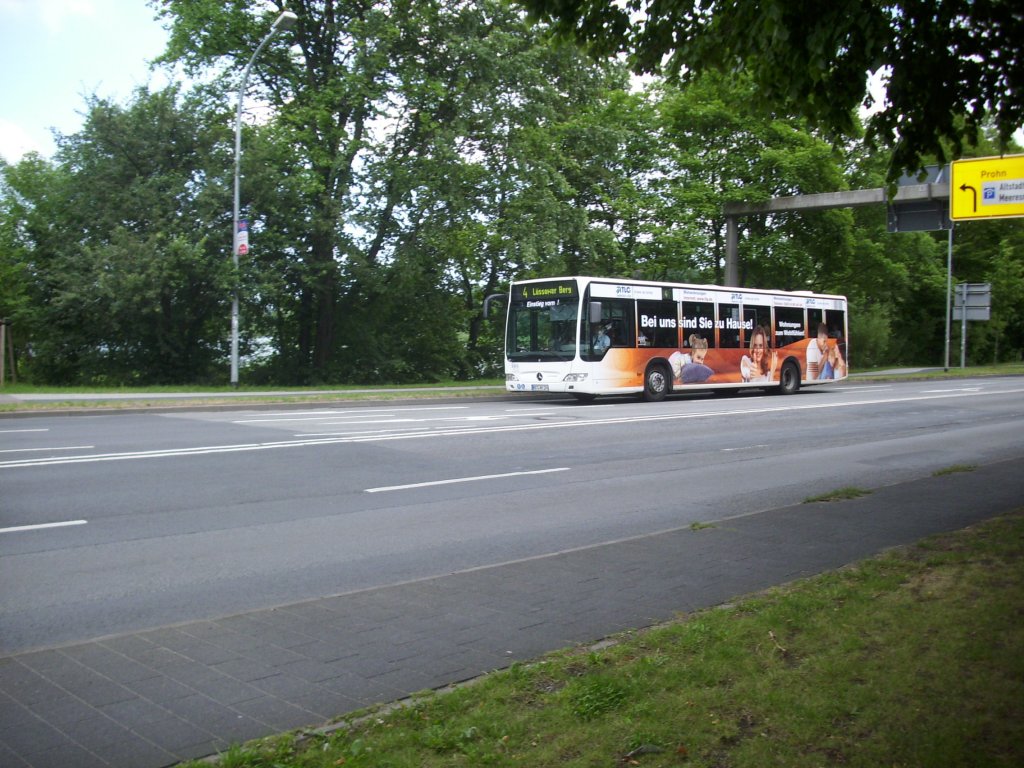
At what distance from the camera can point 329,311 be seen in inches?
1302

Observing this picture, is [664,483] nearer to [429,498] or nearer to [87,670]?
[429,498]

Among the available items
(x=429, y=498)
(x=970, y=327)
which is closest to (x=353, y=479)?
(x=429, y=498)

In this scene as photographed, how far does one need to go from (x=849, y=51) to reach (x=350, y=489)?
256 inches

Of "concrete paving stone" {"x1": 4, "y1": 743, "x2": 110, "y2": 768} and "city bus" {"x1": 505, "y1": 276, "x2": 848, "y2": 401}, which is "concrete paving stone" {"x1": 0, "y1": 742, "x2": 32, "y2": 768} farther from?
"city bus" {"x1": 505, "y1": 276, "x2": 848, "y2": 401}

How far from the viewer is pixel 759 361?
28.1 m

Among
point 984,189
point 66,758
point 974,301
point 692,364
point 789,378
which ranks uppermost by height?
point 984,189

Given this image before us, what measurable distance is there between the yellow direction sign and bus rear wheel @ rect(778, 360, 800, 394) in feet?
24.1

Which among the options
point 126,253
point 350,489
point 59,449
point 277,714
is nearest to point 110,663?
point 277,714

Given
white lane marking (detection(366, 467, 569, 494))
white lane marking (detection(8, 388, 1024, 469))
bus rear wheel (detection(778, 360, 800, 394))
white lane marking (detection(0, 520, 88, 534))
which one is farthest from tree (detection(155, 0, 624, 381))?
white lane marking (detection(0, 520, 88, 534))

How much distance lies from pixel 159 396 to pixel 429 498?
15.2 metres

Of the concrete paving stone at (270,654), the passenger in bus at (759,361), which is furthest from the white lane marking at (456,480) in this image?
the passenger in bus at (759,361)

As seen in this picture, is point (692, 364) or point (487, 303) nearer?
point (487, 303)

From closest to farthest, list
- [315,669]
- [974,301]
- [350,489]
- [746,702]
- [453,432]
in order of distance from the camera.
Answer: [746,702], [315,669], [350,489], [453,432], [974,301]

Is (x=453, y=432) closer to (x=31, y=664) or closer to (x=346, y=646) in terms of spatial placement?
(x=346, y=646)
